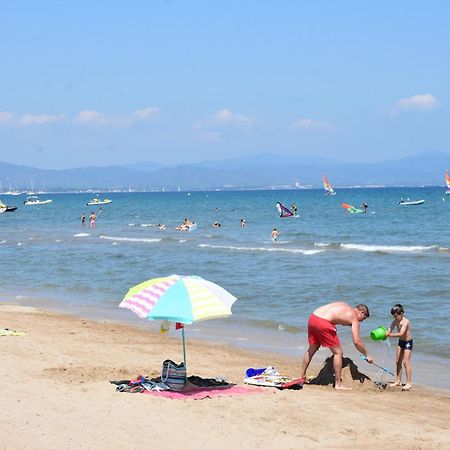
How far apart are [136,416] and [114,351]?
4685 mm

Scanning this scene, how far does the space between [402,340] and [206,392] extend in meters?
3.18

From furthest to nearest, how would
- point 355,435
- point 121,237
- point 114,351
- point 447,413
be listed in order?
point 121,237 → point 114,351 → point 447,413 → point 355,435

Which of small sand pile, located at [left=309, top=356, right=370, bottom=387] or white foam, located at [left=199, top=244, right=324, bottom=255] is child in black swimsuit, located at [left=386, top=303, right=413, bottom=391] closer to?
small sand pile, located at [left=309, top=356, right=370, bottom=387]

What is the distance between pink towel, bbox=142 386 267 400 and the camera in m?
9.85

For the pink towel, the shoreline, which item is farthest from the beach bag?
the shoreline

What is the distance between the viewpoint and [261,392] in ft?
33.5

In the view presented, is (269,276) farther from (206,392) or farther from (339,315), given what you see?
(206,392)

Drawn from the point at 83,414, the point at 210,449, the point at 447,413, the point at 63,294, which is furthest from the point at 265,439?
the point at 63,294

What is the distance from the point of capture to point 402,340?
11.5 meters

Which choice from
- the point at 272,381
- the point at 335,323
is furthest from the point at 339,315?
the point at 272,381

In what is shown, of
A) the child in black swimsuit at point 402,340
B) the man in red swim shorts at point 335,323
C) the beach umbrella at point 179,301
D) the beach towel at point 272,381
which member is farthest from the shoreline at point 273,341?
the beach umbrella at point 179,301

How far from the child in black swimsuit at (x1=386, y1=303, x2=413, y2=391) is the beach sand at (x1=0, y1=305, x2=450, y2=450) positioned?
0.38 m

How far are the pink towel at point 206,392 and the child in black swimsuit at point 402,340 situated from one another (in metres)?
2.35

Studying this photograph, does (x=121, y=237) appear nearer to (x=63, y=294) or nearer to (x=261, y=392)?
(x=63, y=294)
